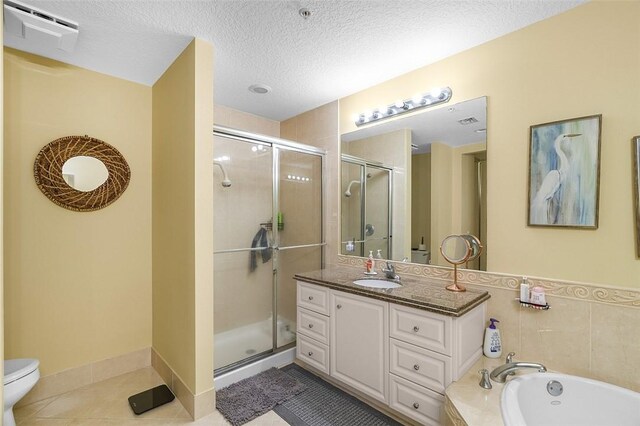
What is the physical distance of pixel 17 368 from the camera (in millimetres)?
1794

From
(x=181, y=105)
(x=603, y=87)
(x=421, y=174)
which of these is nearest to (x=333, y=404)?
(x=421, y=174)

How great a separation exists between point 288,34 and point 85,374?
9.52ft

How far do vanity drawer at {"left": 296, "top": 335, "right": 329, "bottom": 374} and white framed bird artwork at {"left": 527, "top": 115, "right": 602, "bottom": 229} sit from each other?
167 cm

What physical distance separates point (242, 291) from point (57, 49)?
2270mm

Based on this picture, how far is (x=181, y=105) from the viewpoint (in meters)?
2.09

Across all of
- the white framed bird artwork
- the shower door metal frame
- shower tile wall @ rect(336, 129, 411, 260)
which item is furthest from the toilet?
the white framed bird artwork

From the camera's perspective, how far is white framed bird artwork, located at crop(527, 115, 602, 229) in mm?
1570

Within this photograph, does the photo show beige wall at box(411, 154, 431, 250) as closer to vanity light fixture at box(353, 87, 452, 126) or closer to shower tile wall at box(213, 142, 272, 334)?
vanity light fixture at box(353, 87, 452, 126)

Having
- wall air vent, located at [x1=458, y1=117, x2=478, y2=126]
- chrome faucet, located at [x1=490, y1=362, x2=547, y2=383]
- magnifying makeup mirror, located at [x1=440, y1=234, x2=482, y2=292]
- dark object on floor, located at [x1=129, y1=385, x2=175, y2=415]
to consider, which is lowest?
dark object on floor, located at [x1=129, y1=385, x2=175, y2=415]

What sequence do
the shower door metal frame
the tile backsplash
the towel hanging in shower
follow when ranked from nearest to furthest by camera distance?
the tile backsplash < the shower door metal frame < the towel hanging in shower

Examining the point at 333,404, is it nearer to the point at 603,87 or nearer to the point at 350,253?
the point at 350,253

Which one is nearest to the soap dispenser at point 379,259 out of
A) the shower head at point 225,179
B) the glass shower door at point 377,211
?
the glass shower door at point 377,211

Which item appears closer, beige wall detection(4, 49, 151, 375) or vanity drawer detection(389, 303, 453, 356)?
vanity drawer detection(389, 303, 453, 356)

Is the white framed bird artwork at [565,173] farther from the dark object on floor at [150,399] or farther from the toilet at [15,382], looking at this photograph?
the toilet at [15,382]
